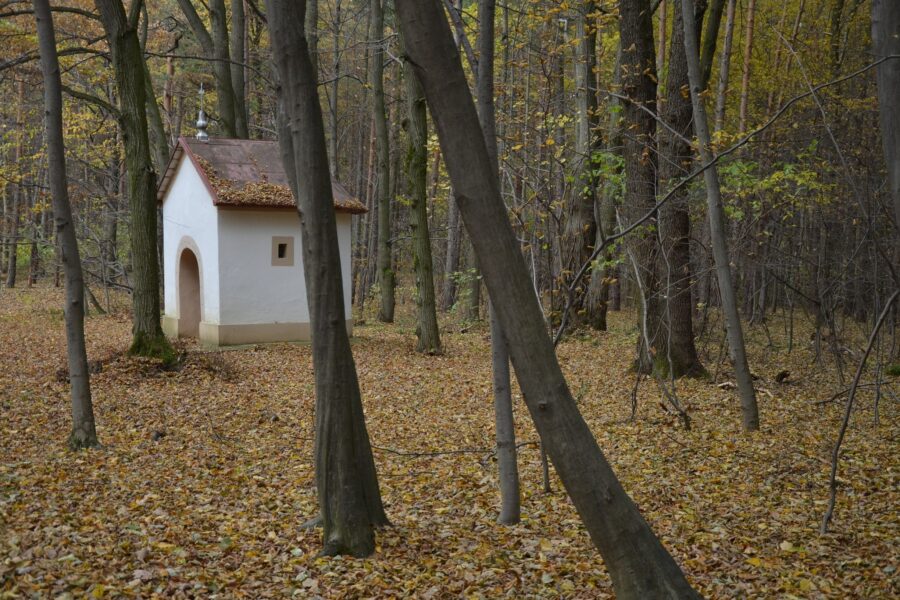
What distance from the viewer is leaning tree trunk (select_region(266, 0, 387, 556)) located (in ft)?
14.9

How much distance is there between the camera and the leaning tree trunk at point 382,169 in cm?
1847

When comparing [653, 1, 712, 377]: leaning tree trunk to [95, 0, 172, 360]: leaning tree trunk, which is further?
[95, 0, 172, 360]: leaning tree trunk

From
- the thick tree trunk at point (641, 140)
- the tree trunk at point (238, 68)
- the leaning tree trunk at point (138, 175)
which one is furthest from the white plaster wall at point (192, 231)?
the thick tree trunk at point (641, 140)

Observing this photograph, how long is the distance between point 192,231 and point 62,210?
9368 millimetres

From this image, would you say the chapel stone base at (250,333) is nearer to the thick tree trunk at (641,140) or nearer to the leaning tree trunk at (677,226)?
the thick tree trunk at (641,140)

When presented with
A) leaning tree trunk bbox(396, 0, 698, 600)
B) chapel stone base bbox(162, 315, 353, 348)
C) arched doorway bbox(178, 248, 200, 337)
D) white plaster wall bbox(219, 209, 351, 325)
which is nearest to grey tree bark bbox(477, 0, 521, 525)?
leaning tree trunk bbox(396, 0, 698, 600)

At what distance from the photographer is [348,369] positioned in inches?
187

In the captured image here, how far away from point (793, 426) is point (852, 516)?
2850 millimetres

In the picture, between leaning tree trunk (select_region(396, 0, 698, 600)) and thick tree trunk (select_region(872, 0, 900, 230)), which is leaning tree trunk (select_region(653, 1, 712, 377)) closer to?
thick tree trunk (select_region(872, 0, 900, 230))

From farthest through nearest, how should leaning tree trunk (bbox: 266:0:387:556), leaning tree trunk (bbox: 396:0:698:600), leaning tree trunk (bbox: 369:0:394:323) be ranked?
leaning tree trunk (bbox: 369:0:394:323) → leaning tree trunk (bbox: 266:0:387:556) → leaning tree trunk (bbox: 396:0:698:600)

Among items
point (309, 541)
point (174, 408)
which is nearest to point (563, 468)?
point (309, 541)

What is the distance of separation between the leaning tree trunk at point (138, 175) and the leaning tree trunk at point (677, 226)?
25.1 feet

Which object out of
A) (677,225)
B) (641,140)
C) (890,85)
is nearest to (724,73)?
(641,140)

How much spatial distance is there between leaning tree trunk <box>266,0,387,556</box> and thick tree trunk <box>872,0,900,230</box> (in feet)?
11.1
